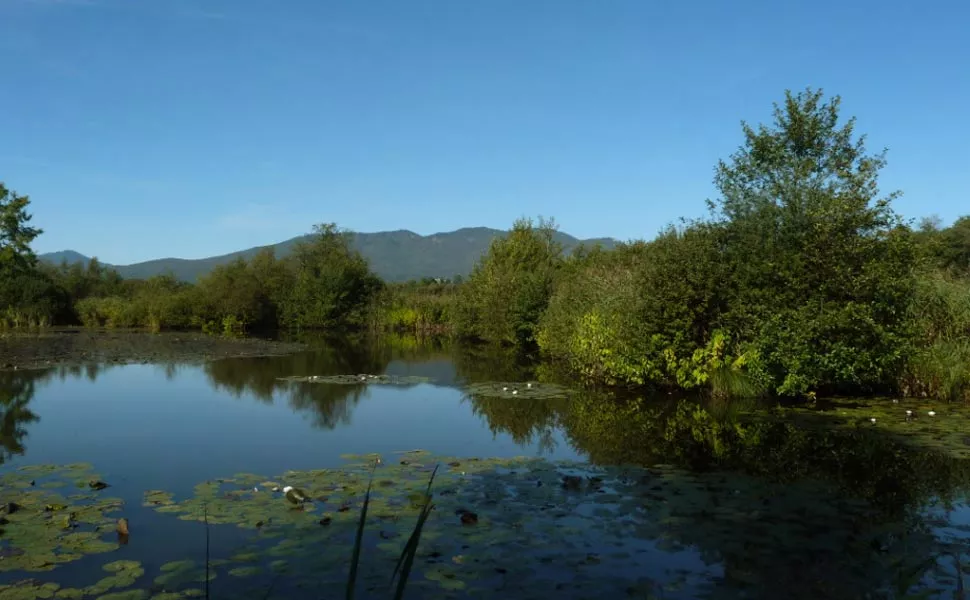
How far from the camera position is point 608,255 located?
3981 cm

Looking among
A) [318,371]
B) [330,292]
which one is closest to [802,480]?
[318,371]

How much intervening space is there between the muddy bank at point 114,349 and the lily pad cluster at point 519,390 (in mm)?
13667

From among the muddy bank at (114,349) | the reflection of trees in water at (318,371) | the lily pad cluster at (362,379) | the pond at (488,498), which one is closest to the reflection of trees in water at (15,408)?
the pond at (488,498)

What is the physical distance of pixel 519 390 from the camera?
63.2ft

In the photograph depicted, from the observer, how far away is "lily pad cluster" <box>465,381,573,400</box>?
18.3 m

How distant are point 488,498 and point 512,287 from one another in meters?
29.3

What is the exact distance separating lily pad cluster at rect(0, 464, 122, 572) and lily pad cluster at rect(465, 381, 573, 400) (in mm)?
10635

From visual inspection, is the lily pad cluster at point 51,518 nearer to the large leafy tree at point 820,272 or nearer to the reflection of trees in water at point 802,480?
the reflection of trees in water at point 802,480

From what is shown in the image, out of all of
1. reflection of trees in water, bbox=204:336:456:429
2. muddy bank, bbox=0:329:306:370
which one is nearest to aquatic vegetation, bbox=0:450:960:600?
reflection of trees in water, bbox=204:336:456:429

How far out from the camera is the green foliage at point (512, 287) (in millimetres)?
35469

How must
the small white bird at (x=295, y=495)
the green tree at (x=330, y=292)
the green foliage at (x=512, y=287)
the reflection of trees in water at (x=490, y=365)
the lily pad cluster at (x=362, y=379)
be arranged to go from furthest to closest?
the green tree at (x=330, y=292) → the green foliage at (x=512, y=287) → the reflection of trees in water at (x=490, y=365) → the lily pad cluster at (x=362, y=379) → the small white bird at (x=295, y=495)

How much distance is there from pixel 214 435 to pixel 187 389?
738 cm

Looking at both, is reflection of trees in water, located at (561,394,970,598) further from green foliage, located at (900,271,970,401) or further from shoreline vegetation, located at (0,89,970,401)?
green foliage, located at (900,271,970,401)

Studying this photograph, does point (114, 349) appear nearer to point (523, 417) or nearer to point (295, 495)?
point (523, 417)
